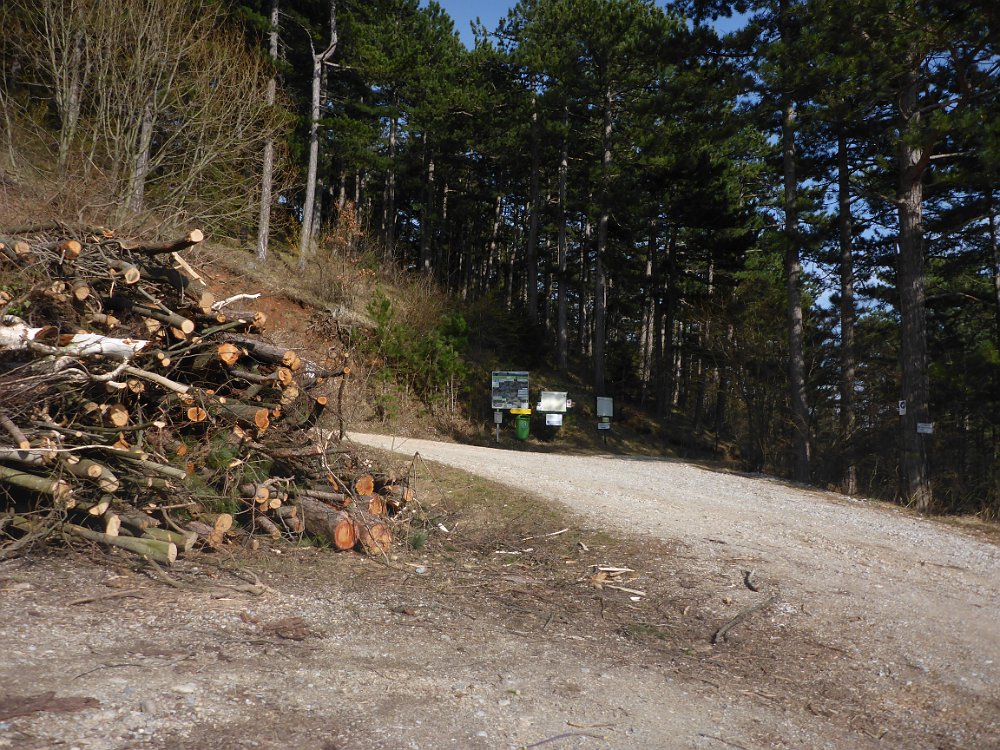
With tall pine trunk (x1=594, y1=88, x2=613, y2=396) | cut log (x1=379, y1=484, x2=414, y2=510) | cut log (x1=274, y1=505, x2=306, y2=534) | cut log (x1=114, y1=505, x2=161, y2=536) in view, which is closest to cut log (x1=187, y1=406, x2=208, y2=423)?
cut log (x1=114, y1=505, x2=161, y2=536)

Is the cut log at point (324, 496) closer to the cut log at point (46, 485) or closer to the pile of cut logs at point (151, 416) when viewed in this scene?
the pile of cut logs at point (151, 416)

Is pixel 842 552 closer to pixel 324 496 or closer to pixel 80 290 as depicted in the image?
pixel 324 496

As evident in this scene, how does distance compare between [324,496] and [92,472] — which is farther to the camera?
[324,496]

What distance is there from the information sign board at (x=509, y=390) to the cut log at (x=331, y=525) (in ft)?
45.6

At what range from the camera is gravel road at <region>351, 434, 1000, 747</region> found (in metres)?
5.31

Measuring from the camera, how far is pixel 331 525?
737cm

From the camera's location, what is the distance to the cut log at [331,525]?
7352mm

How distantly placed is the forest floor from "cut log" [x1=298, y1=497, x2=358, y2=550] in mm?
231

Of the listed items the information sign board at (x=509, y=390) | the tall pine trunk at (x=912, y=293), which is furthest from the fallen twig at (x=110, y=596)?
the information sign board at (x=509, y=390)

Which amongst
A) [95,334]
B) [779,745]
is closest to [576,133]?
[95,334]

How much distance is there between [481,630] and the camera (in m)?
5.55

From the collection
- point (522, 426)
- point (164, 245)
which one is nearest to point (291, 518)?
point (164, 245)

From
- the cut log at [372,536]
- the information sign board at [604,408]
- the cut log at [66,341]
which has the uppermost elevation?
the cut log at [66,341]

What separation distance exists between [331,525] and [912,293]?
11.7 m
